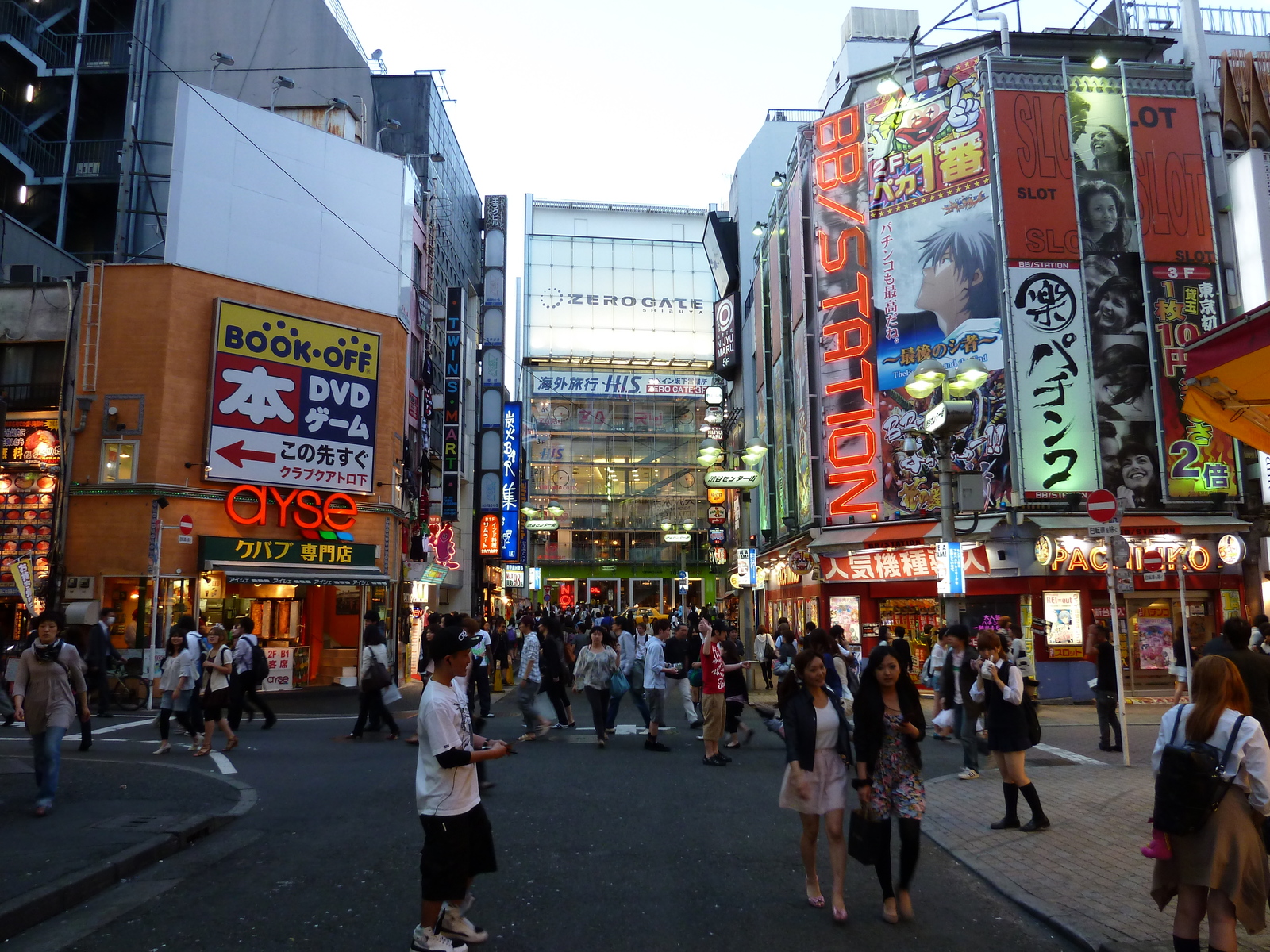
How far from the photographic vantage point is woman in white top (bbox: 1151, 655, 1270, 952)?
4258 millimetres

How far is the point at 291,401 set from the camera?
23.2m

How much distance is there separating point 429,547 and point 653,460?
34.1 metres

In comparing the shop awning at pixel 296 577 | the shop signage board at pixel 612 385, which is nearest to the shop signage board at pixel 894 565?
the shop awning at pixel 296 577

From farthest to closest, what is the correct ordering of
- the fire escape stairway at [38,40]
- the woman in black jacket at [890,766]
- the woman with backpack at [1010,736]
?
the fire escape stairway at [38,40] → the woman with backpack at [1010,736] → the woman in black jacket at [890,766]

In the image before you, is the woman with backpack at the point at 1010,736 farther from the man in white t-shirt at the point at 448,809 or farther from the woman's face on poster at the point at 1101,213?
the woman's face on poster at the point at 1101,213

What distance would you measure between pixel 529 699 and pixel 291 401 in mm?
13082

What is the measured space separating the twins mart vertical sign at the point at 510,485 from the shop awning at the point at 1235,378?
103 ft

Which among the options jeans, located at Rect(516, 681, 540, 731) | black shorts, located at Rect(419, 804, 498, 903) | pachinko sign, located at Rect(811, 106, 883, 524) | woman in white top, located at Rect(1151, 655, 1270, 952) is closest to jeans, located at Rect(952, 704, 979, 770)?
jeans, located at Rect(516, 681, 540, 731)

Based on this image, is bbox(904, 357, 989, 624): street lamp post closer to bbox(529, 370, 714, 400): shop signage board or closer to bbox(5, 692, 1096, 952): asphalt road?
bbox(5, 692, 1096, 952): asphalt road

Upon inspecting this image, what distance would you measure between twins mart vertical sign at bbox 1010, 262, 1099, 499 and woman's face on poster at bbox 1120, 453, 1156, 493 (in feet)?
2.34

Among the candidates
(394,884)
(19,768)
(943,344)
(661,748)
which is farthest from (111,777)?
(943,344)

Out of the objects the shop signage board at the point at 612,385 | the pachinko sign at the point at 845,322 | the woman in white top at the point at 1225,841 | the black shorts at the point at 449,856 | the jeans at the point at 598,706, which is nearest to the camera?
the woman in white top at the point at 1225,841

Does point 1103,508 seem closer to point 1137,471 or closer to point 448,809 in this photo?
point 448,809

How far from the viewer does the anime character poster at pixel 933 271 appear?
21812mm
